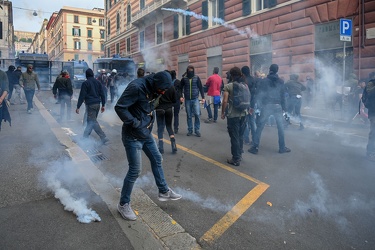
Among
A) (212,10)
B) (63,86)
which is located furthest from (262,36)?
(63,86)

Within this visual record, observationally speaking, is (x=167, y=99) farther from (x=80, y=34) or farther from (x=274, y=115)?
Result: (x=80, y=34)

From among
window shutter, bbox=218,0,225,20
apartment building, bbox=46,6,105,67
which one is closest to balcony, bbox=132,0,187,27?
window shutter, bbox=218,0,225,20

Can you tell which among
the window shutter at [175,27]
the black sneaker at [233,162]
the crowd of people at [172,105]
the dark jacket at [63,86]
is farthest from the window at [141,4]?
the black sneaker at [233,162]

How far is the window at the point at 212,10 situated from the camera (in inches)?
706

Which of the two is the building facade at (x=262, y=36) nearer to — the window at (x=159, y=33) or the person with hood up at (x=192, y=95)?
the window at (x=159, y=33)

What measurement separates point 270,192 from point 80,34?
69.7 meters

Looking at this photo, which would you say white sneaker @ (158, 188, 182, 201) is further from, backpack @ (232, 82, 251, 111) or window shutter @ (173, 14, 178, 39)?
window shutter @ (173, 14, 178, 39)

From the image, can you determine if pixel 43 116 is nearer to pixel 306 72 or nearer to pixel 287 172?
pixel 287 172

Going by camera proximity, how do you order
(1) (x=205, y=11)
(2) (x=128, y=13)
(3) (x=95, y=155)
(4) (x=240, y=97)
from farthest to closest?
1. (2) (x=128, y=13)
2. (1) (x=205, y=11)
3. (3) (x=95, y=155)
4. (4) (x=240, y=97)

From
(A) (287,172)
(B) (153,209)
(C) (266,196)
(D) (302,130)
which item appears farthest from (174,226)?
(D) (302,130)

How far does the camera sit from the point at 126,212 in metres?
3.20

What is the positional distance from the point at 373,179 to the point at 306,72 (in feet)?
29.8

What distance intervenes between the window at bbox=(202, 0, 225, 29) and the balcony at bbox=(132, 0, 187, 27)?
2.90 metres

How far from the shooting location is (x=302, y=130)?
8719 millimetres
